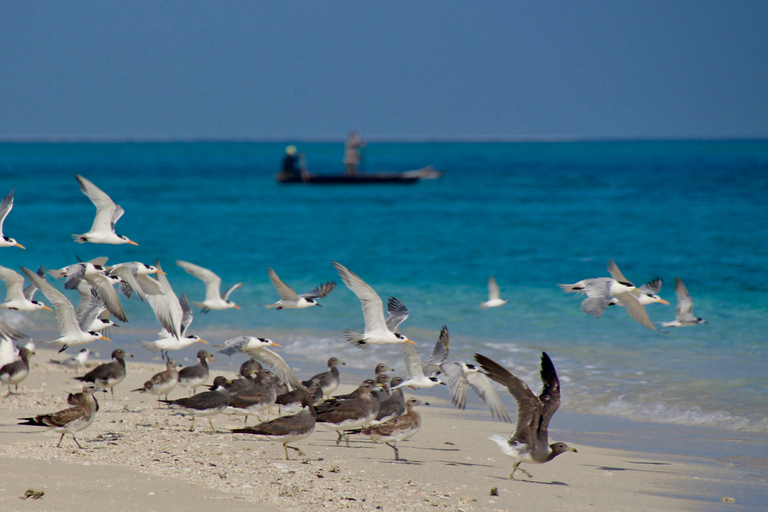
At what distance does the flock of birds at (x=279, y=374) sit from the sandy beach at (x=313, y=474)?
0.29 m

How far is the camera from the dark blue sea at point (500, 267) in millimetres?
12648

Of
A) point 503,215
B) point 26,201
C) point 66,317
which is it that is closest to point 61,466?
point 66,317

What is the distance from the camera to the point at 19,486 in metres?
6.68

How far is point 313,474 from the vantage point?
749 centimetres

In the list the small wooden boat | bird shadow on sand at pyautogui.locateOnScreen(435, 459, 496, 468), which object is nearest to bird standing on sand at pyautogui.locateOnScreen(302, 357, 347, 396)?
bird shadow on sand at pyautogui.locateOnScreen(435, 459, 496, 468)

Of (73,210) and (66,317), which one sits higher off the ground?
(73,210)

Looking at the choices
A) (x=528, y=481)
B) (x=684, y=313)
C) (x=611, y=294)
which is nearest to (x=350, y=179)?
(x=684, y=313)

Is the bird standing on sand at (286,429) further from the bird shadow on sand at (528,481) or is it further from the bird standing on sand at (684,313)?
the bird standing on sand at (684,313)

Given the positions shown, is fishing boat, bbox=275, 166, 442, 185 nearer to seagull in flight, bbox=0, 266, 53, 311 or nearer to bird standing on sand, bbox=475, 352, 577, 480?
seagull in flight, bbox=0, 266, 53, 311

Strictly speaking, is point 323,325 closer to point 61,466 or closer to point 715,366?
point 715,366

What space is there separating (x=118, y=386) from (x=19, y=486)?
16.4ft

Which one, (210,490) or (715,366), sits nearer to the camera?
(210,490)

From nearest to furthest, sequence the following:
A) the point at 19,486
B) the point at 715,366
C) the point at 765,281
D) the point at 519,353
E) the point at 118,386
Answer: the point at 19,486, the point at 118,386, the point at 715,366, the point at 519,353, the point at 765,281

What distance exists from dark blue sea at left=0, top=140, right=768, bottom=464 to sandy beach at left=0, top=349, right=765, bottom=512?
189 cm
